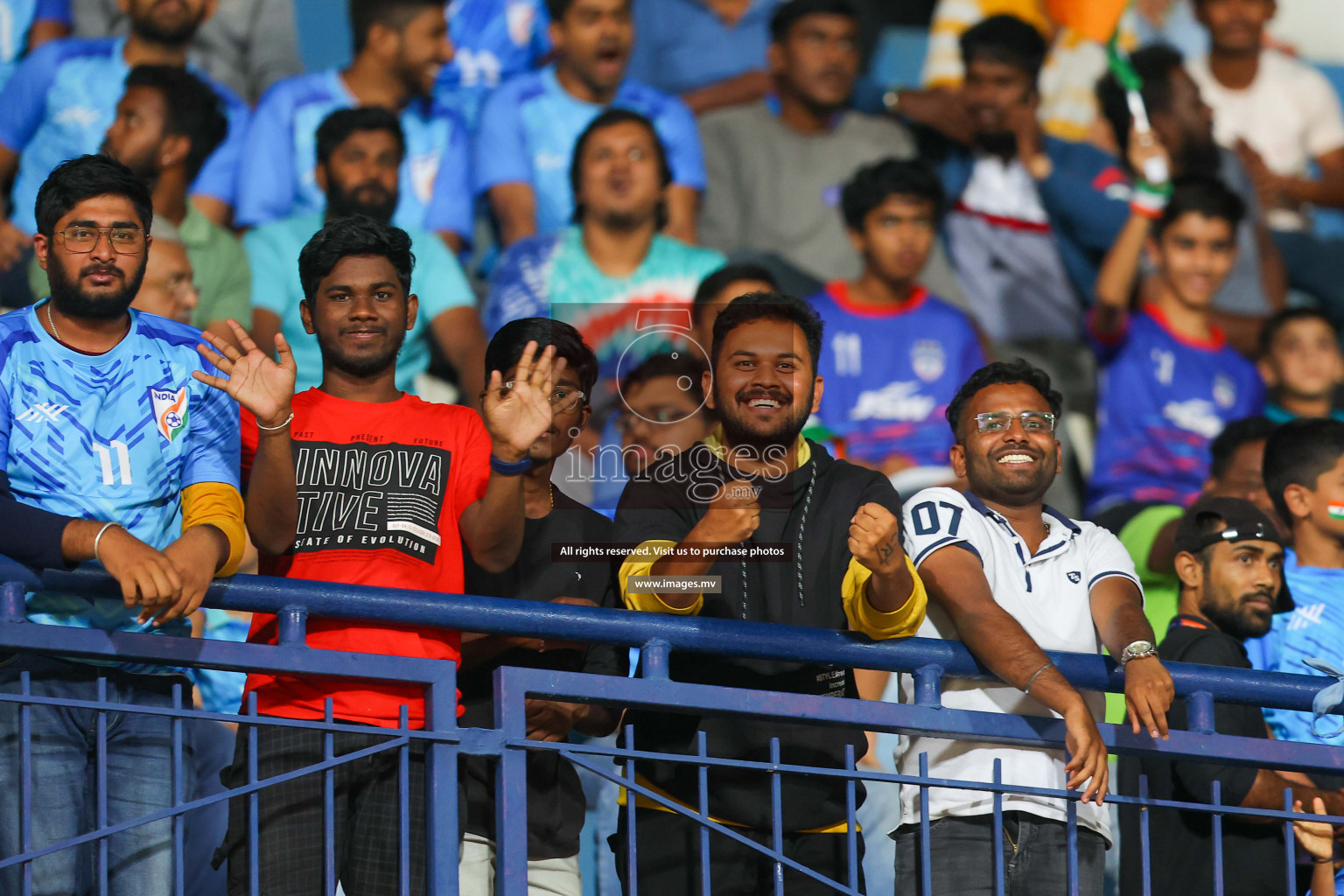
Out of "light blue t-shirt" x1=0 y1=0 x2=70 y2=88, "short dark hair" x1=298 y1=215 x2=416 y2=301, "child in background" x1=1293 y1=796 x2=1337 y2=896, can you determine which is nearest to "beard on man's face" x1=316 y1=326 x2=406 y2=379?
"short dark hair" x1=298 y1=215 x2=416 y2=301

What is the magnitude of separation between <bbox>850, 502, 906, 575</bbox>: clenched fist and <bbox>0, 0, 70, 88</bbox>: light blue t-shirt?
4922 mm

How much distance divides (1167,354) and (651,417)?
150 inches

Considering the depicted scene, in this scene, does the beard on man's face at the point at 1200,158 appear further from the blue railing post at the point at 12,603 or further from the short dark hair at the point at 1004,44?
the blue railing post at the point at 12,603

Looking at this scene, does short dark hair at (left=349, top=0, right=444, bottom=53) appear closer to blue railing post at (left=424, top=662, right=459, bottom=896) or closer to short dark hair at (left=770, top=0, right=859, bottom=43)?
short dark hair at (left=770, top=0, right=859, bottom=43)

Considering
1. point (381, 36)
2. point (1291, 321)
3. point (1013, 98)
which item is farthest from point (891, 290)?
point (381, 36)

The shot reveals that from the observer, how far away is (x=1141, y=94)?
317 inches

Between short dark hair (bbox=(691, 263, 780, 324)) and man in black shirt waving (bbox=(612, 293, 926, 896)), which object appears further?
short dark hair (bbox=(691, 263, 780, 324))

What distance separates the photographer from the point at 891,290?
6.86 m

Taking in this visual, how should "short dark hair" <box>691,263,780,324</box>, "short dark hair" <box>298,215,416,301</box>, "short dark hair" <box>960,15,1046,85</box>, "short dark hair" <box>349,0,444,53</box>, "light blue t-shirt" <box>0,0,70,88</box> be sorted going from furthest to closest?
"short dark hair" <box>960,15,1046,85</box> → "short dark hair" <box>349,0,444,53</box> → "light blue t-shirt" <box>0,0,70,88</box> → "short dark hair" <box>691,263,780,324</box> → "short dark hair" <box>298,215,416,301</box>

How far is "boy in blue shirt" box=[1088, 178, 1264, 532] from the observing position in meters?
6.96

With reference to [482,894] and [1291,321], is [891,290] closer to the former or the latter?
[1291,321]

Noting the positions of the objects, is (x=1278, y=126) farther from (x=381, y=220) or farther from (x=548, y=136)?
(x=381, y=220)

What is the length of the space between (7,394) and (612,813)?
2012 mm

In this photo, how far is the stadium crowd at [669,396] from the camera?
3.41 m
